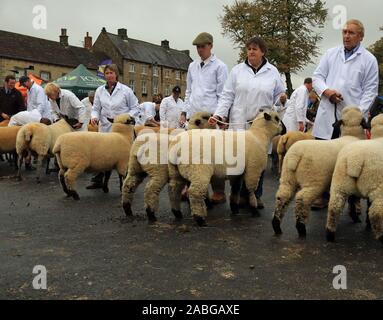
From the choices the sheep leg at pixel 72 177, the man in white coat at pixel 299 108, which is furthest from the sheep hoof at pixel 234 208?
the man in white coat at pixel 299 108

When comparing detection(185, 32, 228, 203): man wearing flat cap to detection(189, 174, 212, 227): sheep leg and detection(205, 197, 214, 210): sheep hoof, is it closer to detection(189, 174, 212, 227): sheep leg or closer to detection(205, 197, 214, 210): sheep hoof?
detection(205, 197, 214, 210): sheep hoof

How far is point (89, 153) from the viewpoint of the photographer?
742 cm

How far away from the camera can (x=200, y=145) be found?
5.50 metres

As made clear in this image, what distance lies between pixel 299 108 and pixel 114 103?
4.44 m

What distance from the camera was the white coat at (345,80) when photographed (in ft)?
19.7

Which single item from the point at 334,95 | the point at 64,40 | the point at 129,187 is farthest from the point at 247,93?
the point at 64,40

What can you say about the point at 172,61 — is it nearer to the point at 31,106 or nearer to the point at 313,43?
the point at 313,43

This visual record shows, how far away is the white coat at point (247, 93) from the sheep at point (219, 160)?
387mm

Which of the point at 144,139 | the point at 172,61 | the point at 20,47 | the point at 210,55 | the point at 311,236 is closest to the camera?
the point at 311,236

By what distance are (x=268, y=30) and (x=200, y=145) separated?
32880mm

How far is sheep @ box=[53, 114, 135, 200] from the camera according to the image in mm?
7359

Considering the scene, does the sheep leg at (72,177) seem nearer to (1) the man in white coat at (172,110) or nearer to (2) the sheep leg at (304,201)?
(2) the sheep leg at (304,201)

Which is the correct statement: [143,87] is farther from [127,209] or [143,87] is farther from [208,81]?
[127,209]

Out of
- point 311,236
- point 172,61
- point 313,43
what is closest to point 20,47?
point 172,61
